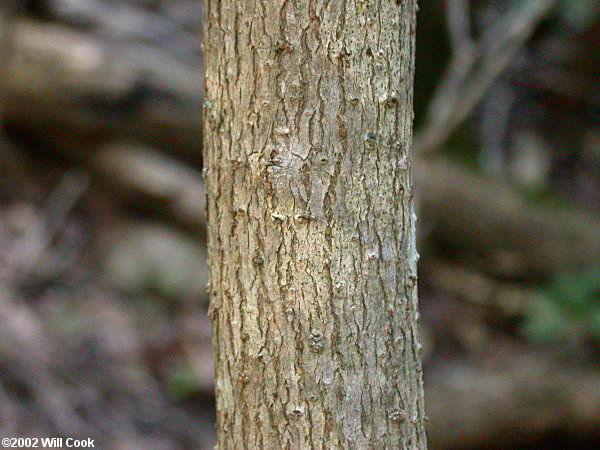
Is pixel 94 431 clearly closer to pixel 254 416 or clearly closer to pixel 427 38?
pixel 254 416

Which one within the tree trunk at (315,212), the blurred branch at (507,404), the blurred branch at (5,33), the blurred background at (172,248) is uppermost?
the blurred branch at (5,33)

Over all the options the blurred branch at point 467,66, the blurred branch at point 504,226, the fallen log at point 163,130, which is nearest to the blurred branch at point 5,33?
the fallen log at point 163,130

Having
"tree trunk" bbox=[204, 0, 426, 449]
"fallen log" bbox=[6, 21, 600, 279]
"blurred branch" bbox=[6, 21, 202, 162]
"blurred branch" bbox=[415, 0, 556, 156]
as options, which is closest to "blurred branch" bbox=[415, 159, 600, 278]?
"fallen log" bbox=[6, 21, 600, 279]

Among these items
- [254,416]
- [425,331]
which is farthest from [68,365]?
[254,416]

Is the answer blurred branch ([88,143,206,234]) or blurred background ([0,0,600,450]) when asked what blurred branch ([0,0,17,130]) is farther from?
blurred branch ([88,143,206,234])

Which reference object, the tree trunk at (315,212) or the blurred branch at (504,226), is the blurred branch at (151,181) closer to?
the blurred branch at (504,226)

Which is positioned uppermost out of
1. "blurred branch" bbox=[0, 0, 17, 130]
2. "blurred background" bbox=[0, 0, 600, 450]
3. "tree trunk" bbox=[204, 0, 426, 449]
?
"blurred branch" bbox=[0, 0, 17, 130]
